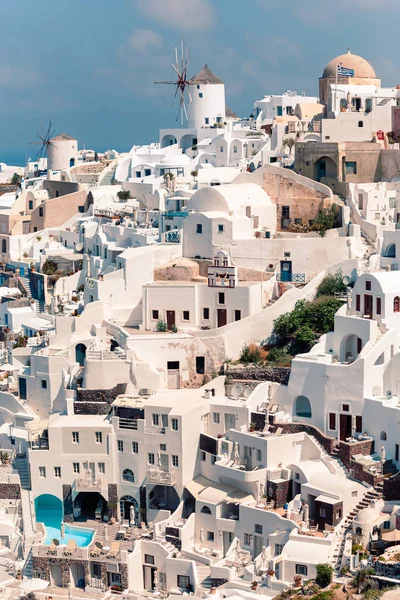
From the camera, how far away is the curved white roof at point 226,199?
175 feet

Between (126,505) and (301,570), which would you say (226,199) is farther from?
(301,570)

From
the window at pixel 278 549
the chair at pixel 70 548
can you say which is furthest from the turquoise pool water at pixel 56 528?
the window at pixel 278 549

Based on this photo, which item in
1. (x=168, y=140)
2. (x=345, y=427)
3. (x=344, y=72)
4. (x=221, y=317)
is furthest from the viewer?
(x=168, y=140)

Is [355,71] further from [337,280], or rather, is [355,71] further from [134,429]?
[134,429]

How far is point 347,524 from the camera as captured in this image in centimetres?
4038

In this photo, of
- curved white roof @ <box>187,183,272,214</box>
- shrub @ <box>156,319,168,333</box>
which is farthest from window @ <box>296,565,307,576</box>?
curved white roof @ <box>187,183,272,214</box>

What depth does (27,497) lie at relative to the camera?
45844mm

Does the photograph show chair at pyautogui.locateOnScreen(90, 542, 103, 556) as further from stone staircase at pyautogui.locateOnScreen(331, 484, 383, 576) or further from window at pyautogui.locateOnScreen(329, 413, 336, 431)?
Result: window at pyautogui.locateOnScreen(329, 413, 336, 431)

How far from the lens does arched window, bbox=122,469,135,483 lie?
4506cm

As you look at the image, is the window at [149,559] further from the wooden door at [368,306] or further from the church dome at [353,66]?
the church dome at [353,66]

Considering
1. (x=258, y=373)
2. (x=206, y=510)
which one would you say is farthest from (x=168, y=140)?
(x=206, y=510)

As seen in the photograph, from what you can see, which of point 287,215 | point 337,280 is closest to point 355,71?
point 287,215

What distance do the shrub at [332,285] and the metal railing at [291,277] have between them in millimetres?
1383

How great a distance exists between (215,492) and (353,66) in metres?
30.6
